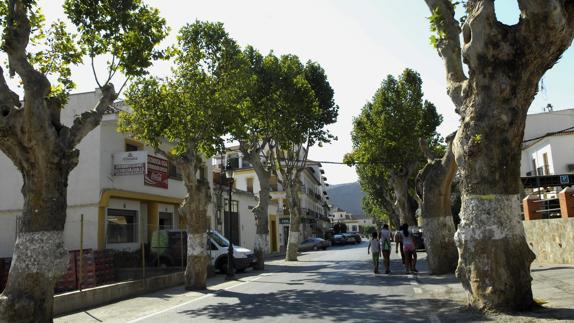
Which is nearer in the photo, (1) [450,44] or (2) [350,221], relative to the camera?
(1) [450,44]

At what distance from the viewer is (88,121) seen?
9930mm

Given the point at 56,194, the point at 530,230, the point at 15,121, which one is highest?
the point at 15,121

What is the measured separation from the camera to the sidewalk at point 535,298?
7.38m

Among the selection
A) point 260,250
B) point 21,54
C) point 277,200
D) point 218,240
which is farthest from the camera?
point 277,200

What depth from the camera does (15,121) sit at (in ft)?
29.0

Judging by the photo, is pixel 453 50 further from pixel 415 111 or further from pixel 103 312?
pixel 415 111

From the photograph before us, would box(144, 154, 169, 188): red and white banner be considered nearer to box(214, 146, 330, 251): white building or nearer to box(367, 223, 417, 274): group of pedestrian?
box(214, 146, 330, 251): white building

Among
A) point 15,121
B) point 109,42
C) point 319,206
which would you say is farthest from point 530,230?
point 319,206

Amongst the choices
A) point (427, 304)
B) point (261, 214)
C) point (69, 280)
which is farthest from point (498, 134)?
point (261, 214)

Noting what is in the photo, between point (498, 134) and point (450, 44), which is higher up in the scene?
point (450, 44)

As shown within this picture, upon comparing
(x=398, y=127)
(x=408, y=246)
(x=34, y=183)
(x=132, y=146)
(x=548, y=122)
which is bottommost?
(x=408, y=246)

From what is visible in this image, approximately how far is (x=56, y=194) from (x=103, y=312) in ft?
13.9

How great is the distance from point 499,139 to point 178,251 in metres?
15.7

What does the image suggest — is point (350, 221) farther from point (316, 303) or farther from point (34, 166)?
point (34, 166)
